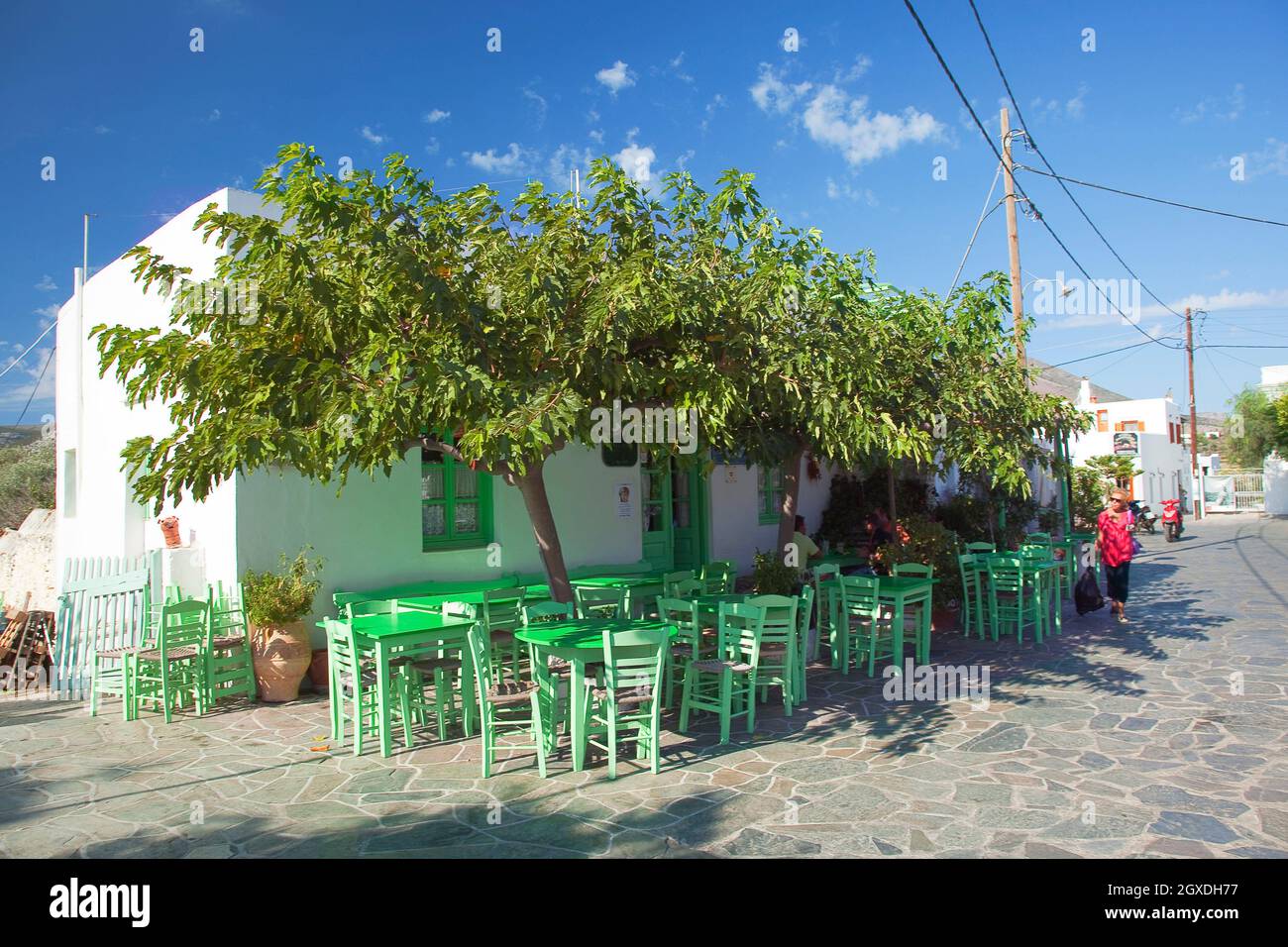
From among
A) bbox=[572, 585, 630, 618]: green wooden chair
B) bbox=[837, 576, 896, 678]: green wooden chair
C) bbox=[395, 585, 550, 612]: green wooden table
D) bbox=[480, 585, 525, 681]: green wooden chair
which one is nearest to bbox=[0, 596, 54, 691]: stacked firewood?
bbox=[395, 585, 550, 612]: green wooden table

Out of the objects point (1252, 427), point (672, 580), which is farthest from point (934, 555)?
point (1252, 427)

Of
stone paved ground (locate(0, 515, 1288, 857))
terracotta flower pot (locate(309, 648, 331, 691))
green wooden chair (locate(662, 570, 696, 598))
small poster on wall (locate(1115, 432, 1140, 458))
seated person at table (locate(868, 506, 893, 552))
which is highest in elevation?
small poster on wall (locate(1115, 432, 1140, 458))

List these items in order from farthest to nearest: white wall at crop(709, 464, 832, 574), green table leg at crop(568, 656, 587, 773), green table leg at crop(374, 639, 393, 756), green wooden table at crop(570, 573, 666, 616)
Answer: white wall at crop(709, 464, 832, 574) < green wooden table at crop(570, 573, 666, 616) < green table leg at crop(374, 639, 393, 756) < green table leg at crop(568, 656, 587, 773)

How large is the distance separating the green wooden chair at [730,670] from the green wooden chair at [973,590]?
4124 millimetres

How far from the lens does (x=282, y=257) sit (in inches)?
193

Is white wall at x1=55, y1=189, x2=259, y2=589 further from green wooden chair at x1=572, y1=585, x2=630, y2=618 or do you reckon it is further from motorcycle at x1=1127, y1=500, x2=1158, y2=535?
motorcycle at x1=1127, y1=500, x2=1158, y2=535

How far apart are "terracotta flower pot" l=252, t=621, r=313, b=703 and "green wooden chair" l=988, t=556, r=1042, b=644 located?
23.3ft

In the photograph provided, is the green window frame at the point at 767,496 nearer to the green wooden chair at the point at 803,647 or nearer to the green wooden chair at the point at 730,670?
the green wooden chair at the point at 803,647

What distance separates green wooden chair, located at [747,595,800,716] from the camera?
6.04 meters

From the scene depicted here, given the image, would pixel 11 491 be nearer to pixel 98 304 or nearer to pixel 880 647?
pixel 98 304

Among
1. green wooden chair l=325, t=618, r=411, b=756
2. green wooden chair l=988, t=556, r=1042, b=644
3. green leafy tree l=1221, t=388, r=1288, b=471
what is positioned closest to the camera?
green wooden chair l=325, t=618, r=411, b=756

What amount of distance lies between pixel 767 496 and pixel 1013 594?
17.0 feet

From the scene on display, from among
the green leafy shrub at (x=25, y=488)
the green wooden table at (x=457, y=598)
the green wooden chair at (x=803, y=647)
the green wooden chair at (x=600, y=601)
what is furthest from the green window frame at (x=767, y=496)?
the green leafy shrub at (x=25, y=488)

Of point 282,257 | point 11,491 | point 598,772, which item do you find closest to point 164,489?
point 282,257
